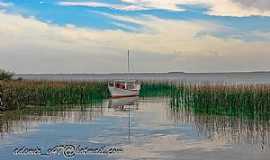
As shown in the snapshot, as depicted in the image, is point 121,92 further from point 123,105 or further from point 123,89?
point 123,105

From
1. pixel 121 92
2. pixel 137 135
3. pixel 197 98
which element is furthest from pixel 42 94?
pixel 137 135

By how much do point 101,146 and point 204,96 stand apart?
14635 mm

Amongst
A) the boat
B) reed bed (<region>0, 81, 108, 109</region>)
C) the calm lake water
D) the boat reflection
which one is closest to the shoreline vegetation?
reed bed (<region>0, 81, 108, 109</region>)

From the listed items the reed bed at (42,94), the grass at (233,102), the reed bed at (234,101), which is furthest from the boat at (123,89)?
the reed bed at (234,101)

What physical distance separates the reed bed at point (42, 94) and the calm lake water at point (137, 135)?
182 centimetres

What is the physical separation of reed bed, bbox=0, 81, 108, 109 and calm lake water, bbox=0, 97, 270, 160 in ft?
5.96

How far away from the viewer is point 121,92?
46.2m

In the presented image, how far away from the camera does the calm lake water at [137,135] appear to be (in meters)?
15.1

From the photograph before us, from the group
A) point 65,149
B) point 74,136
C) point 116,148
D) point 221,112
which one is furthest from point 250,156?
point 221,112

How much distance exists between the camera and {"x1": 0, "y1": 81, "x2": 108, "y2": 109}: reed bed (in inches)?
1123

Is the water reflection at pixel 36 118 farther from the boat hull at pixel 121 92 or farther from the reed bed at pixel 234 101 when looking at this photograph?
the boat hull at pixel 121 92

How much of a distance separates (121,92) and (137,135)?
88.9ft

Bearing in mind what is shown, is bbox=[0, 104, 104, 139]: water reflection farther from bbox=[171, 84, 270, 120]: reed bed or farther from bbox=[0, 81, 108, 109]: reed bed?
bbox=[171, 84, 270, 120]: reed bed

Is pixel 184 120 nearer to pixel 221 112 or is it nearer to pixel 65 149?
pixel 221 112
